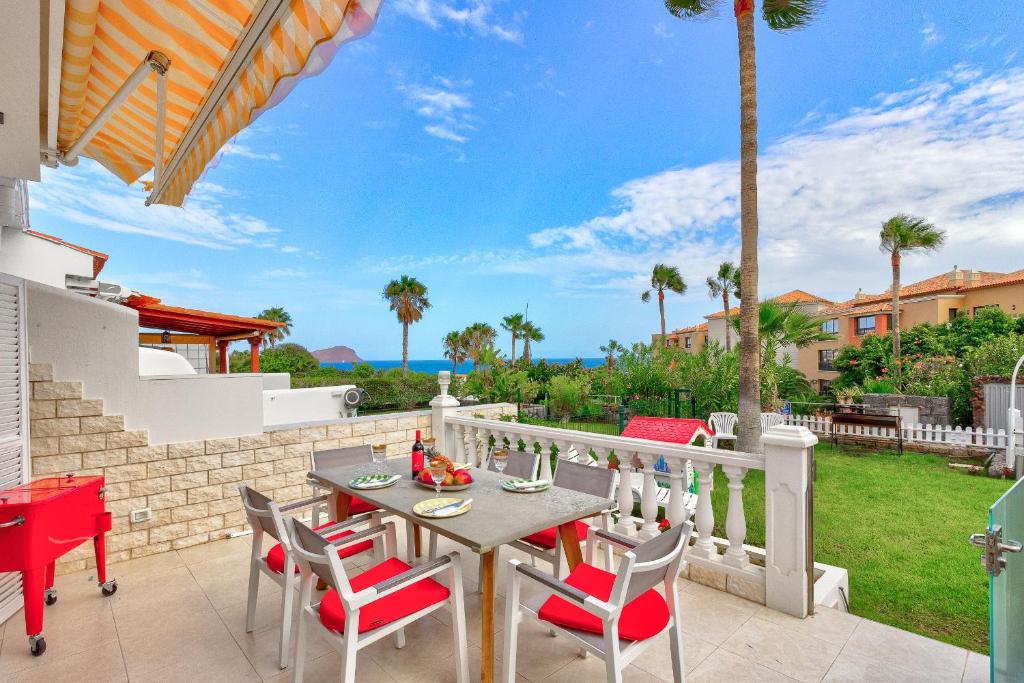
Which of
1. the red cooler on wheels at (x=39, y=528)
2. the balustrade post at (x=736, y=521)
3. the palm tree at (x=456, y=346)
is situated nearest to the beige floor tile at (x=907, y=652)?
the balustrade post at (x=736, y=521)

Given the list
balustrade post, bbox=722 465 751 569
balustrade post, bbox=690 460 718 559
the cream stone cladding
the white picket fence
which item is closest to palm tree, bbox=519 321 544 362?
the white picket fence

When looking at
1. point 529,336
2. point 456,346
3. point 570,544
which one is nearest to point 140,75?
point 570,544

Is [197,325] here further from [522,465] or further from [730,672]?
[730,672]

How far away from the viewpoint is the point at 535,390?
12.4 meters

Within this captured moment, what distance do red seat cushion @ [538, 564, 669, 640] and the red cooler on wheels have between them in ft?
8.66

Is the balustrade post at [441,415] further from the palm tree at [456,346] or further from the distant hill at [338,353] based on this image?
the distant hill at [338,353]

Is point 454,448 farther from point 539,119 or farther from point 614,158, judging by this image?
point 614,158

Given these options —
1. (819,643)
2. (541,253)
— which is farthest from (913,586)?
(541,253)

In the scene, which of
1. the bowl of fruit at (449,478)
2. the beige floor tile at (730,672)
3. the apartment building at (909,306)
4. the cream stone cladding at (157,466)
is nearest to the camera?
the beige floor tile at (730,672)

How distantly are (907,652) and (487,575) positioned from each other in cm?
213

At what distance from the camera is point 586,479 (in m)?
2.70

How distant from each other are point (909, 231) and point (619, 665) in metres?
22.4

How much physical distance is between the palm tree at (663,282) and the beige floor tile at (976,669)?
93.0 feet

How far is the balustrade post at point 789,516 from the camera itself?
7.91 feet
